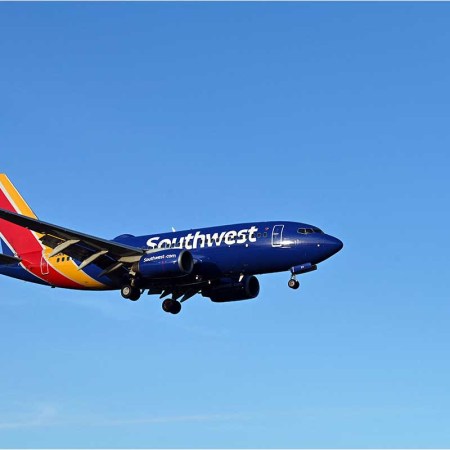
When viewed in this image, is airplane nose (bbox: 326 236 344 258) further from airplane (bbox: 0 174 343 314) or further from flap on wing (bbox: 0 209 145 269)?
flap on wing (bbox: 0 209 145 269)

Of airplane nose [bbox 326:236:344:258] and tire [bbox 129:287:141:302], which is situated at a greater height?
airplane nose [bbox 326:236:344:258]

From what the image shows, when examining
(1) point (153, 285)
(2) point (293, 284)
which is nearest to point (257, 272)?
(2) point (293, 284)

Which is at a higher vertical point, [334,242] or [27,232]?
[27,232]

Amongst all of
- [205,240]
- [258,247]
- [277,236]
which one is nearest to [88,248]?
[205,240]

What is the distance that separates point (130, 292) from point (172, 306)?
5.46 meters

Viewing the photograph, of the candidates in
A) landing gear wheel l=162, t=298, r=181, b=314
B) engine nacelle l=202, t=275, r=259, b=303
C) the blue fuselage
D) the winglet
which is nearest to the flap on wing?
the blue fuselage

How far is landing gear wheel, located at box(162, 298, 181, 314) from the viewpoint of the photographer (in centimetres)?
6481

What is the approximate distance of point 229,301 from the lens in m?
64.0

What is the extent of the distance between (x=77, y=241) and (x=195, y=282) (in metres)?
7.64

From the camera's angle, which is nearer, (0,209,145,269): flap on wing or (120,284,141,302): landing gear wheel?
(0,209,145,269): flap on wing

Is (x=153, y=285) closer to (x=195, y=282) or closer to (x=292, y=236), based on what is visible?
(x=195, y=282)

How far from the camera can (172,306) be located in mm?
64812

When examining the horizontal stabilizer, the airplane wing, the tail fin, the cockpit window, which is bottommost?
the airplane wing

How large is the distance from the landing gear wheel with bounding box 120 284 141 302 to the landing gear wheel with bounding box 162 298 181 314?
4.53 metres
